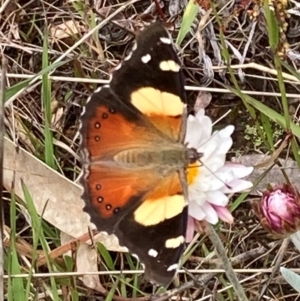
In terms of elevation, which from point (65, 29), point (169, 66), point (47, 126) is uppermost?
point (169, 66)

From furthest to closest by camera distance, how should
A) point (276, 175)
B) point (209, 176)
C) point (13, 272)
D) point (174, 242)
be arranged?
point (276, 175)
point (13, 272)
point (209, 176)
point (174, 242)

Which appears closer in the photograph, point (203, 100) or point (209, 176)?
point (209, 176)

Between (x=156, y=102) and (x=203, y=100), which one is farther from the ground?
(x=156, y=102)

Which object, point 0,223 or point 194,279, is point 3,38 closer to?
point 194,279

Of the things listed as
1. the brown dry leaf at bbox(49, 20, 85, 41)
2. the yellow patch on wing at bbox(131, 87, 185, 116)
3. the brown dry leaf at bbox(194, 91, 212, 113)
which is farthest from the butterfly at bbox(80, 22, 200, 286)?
the brown dry leaf at bbox(49, 20, 85, 41)

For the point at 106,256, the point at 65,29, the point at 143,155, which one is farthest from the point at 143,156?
the point at 65,29

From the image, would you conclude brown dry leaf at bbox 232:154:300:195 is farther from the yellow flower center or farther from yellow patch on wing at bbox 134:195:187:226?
yellow patch on wing at bbox 134:195:187:226

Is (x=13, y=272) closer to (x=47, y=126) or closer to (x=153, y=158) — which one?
(x=47, y=126)

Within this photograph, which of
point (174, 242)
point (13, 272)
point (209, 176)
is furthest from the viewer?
point (13, 272)
